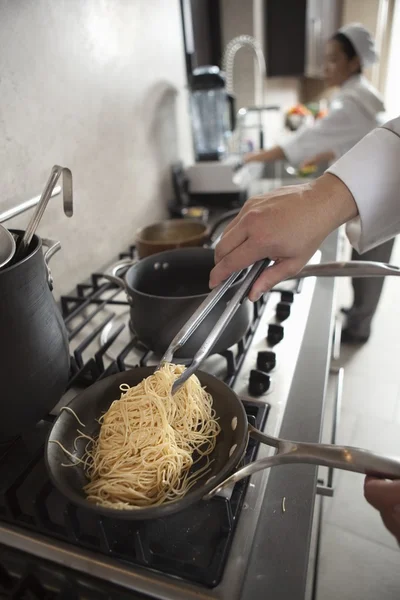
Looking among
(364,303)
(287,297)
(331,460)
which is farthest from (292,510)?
(364,303)

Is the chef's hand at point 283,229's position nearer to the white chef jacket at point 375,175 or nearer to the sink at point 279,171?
the white chef jacket at point 375,175

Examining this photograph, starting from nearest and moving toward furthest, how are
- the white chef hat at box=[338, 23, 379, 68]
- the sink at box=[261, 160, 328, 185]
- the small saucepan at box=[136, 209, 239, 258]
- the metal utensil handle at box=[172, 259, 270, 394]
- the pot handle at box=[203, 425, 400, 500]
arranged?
the pot handle at box=[203, 425, 400, 500] < the metal utensil handle at box=[172, 259, 270, 394] < the small saucepan at box=[136, 209, 239, 258] < the white chef hat at box=[338, 23, 379, 68] < the sink at box=[261, 160, 328, 185]

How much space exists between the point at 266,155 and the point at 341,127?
38 centimetres

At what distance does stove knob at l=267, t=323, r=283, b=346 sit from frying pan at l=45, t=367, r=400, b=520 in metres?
0.21

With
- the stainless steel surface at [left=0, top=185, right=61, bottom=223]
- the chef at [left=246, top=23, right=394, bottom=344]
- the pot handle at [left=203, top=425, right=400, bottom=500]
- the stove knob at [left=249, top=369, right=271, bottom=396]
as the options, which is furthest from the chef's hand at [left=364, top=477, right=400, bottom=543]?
the chef at [left=246, top=23, right=394, bottom=344]

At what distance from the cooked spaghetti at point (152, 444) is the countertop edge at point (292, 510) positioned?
9cm

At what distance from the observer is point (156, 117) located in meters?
1.32

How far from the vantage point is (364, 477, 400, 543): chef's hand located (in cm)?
40

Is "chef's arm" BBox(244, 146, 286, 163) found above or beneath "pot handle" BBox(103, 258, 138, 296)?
beneath

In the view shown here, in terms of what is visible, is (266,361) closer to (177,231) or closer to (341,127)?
(177,231)

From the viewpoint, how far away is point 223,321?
1.76 feet

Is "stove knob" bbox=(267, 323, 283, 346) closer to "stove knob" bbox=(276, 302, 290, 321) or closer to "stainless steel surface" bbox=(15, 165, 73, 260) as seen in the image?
"stove knob" bbox=(276, 302, 290, 321)

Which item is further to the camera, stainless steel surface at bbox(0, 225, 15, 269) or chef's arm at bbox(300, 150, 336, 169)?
chef's arm at bbox(300, 150, 336, 169)

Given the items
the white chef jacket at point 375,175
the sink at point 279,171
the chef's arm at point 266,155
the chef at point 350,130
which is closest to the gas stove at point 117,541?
the white chef jacket at point 375,175
